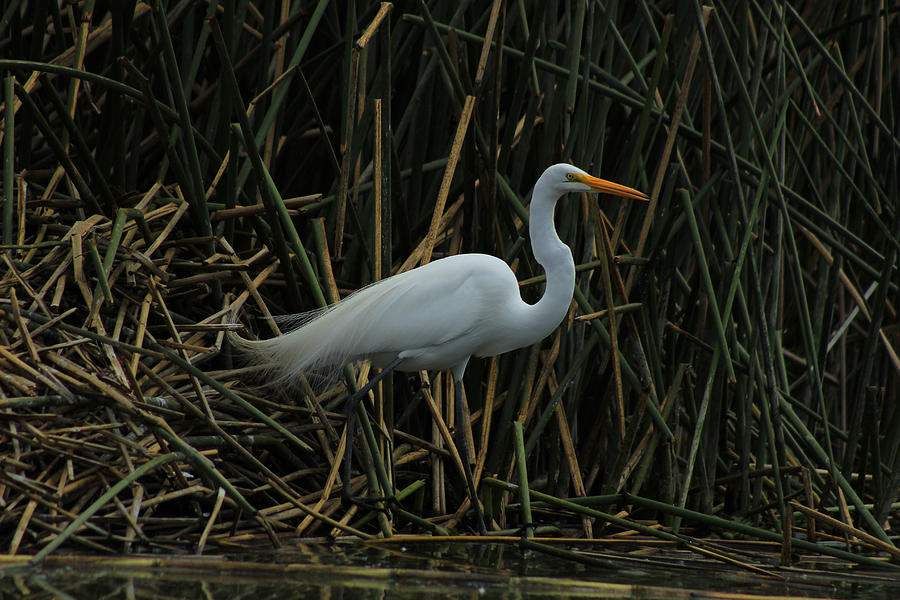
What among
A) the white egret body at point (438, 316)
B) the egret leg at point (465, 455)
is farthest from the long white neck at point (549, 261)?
the egret leg at point (465, 455)

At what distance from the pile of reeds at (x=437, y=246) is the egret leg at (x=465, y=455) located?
77 mm

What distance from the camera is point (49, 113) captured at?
14.8 ft

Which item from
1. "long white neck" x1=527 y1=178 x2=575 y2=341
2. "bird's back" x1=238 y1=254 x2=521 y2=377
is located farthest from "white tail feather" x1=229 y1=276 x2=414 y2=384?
"long white neck" x1=527 y1=178 x2=575 y2=341

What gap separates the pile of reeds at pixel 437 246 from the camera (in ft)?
11.8

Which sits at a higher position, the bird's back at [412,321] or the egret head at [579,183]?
the egret head at [579,183]

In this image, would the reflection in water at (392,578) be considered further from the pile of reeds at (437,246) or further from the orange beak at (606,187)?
the orange beak at (606,187)

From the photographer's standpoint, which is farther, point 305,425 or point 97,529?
point 305,425

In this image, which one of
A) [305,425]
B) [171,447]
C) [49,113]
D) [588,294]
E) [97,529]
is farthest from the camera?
[49,113]

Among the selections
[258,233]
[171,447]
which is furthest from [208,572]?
[258,233]

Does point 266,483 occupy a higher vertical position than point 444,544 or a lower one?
higher

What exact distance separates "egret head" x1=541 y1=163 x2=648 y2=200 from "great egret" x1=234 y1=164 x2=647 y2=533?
37 mm

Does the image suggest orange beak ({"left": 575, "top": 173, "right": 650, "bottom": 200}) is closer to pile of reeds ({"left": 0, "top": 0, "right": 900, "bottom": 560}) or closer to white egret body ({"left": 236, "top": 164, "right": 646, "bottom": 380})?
white egret body ({"left": 236, "top": 164, "right": 646, "bottom": 380})

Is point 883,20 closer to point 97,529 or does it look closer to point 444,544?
point 444,544

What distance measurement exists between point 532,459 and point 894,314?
7.14 feet
